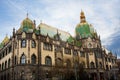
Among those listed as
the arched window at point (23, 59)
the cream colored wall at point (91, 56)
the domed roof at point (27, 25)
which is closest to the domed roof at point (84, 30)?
the cream colored wall at point (91, 56)

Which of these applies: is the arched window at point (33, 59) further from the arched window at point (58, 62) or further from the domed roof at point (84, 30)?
the domed roof at point (84, 30)

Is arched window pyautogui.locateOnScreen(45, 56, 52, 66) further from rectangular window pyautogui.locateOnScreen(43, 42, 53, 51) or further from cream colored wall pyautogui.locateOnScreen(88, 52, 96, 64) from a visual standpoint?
cream colored wall pyautogui.locateOnScreen(88, 52, 96, 64)

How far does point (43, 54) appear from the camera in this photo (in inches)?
1923

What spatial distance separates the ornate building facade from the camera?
151ft

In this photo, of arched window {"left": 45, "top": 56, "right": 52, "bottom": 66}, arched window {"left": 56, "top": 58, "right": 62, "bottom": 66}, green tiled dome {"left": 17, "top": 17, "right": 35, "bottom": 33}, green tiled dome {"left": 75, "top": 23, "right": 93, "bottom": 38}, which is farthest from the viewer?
green tiled dome {"left": 75, "top": 23, "right": 93, "bottom": 38}

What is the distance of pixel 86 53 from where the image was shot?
214ft

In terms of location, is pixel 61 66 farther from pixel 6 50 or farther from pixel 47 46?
pixel 6 50

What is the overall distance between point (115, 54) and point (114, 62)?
5.38 metres

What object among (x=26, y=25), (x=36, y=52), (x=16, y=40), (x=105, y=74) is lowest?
(x=105, y=74)

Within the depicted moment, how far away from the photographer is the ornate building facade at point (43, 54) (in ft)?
151

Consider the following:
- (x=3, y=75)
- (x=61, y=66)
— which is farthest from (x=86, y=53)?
(x=3, y=75)

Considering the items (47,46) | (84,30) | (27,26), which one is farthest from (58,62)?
(84,30)

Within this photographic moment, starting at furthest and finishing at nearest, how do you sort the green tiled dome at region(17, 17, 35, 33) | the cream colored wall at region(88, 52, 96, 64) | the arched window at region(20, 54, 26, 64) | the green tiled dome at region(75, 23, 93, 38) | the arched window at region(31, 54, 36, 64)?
the green tiled dome at region(75, 23, 93, 38) → the cream colored wall at region(88, 52, 96, 64) → the green tiled dome at region(17, 17, 35, 33) → the arched window at region(31, 54, 36, 64) → the arched window at region(20, 54, 26, 64)

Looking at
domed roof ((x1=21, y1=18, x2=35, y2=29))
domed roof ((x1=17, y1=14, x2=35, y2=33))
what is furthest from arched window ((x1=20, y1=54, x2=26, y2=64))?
domed roof ((x1=21, y1=18, x2=35, y2=29))
